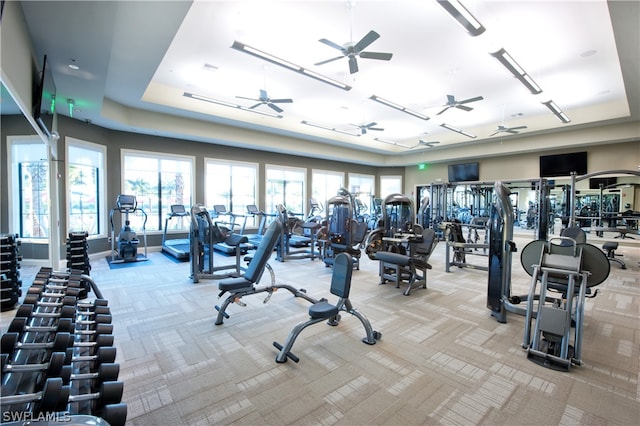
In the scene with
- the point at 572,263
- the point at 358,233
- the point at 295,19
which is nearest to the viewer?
the point at 572,263

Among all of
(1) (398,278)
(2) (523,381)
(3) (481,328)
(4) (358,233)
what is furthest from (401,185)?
(2) (523,381)

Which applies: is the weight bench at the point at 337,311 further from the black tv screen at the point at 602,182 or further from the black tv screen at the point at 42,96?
the black tv screen at the point at 602,182

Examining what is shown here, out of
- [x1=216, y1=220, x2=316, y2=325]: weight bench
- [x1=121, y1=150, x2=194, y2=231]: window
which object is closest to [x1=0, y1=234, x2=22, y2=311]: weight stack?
[x1=216, y1=220, x2=316, y2=325]: weight bench

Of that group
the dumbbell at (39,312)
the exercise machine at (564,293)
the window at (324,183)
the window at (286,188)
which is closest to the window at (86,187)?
the window at (286,188)

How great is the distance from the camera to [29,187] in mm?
3820

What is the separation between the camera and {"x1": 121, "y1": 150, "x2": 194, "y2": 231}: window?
313 inches

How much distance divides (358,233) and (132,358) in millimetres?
4334

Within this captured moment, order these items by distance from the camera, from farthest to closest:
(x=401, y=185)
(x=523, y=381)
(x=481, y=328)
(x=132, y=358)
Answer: (x=401, y=185)
(x=481, y=328)
(x=132, y=358)
(x=523, y=381)

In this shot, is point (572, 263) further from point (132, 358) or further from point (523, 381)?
point (132, 358)

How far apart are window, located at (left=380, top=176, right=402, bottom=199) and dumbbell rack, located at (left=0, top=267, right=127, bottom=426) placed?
46.2 feet

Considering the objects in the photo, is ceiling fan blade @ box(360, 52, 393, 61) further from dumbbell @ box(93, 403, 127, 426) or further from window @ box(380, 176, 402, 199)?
window @ box(380, 176, 402, 199)

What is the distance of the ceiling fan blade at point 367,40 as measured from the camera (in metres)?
3.67

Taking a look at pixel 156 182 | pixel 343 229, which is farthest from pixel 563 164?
pixel 156 182

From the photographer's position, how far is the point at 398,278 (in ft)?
14.8
